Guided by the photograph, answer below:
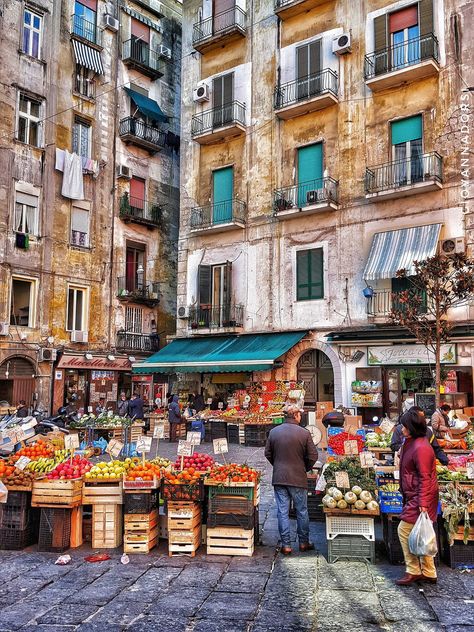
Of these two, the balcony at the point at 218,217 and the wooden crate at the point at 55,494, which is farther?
the balcony at the point at 218,217

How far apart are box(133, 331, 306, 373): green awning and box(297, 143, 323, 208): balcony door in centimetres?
512

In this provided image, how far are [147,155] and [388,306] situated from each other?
50.0 ft

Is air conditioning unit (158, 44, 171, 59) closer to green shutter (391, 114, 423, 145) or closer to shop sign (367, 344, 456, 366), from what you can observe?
green shutter (391, 114, 423, 145)

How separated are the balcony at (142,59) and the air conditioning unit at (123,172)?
502cm

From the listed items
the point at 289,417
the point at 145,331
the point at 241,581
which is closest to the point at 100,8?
the point at 145,331

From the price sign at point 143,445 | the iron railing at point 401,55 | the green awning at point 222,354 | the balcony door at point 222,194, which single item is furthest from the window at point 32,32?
the price sign at point 143,445

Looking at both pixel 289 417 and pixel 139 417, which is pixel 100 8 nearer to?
pixel 139 417

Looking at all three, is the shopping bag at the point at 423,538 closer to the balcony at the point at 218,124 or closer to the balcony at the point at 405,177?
the balcony at the point at 405,177

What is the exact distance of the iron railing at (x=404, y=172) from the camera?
18.8 meters

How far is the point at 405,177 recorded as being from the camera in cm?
1959

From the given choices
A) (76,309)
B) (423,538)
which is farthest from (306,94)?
(423,538)

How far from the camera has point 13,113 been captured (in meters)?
23.3

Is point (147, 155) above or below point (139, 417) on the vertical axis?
above

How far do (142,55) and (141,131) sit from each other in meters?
3.92
